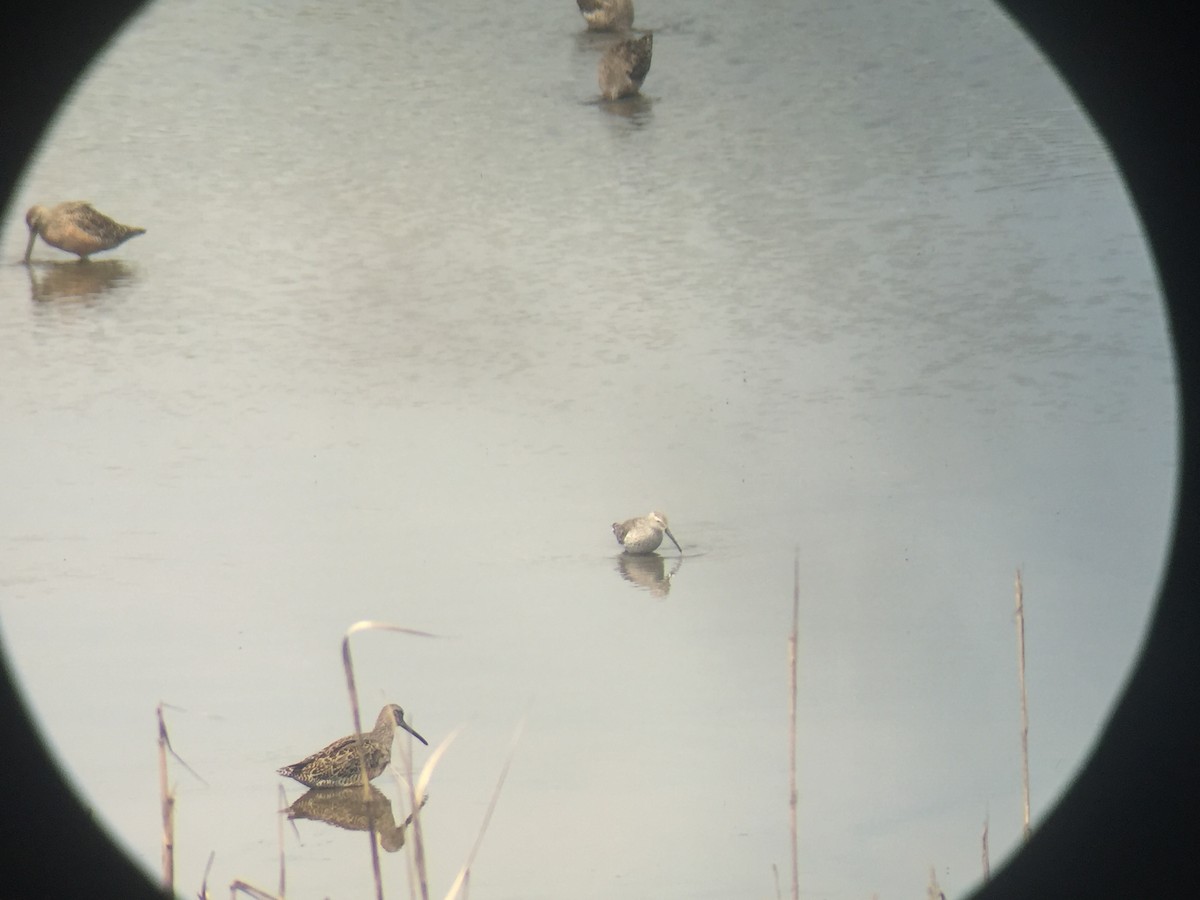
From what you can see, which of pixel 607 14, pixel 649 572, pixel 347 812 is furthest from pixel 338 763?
pixel 607 14

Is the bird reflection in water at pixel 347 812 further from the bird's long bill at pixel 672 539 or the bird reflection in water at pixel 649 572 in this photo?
the bird's long bill at pixel 672 539

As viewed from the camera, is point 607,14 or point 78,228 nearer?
point 78,228

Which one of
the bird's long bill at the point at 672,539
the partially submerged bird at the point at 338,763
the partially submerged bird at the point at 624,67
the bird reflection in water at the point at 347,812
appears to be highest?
the partially submerged bird at the point at 624,67

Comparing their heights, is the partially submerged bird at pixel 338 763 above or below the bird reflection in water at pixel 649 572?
below

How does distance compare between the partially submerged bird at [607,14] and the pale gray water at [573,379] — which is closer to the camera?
the pale gray water at [573,379]

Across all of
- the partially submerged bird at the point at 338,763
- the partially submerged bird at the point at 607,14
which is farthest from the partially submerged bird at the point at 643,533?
the partially submerged bird at the point at 607,14

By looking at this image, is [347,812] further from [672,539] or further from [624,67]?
[624,67]

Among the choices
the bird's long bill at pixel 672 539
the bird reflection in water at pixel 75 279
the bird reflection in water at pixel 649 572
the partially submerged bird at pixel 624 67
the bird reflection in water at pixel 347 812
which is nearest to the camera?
the bird reflection in water at pixel 347 812
